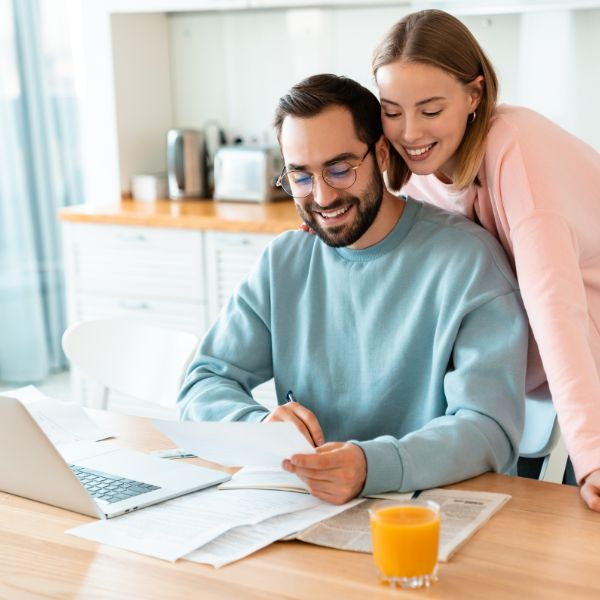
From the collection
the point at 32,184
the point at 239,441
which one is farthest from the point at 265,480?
the point at 32,184

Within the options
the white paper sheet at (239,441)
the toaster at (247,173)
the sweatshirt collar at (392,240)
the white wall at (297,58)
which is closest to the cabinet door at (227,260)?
the toaster at (247,173)

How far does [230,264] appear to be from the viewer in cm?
342

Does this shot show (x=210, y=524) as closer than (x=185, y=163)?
Yes

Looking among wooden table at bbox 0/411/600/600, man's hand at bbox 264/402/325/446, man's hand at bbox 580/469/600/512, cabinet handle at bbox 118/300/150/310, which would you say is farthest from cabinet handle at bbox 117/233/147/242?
man's hand at bbox 580/469/600/512

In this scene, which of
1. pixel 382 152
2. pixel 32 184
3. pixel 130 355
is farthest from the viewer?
pixel 32 184

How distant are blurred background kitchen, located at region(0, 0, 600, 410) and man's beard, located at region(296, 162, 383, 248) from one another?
1548 millimetres

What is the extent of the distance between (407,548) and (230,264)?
2.34m

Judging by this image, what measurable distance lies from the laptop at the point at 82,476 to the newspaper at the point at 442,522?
239 millimetres

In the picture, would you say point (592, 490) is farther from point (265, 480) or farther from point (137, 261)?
point (137, 261)

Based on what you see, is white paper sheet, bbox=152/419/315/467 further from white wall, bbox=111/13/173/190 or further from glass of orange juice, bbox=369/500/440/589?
white wall, bbox=111/13/173/190

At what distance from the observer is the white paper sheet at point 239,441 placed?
1330 mm

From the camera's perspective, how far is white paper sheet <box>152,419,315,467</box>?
1.33m

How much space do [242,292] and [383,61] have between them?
0.47 meters

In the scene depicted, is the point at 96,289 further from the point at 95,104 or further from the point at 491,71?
the point at 491,71
